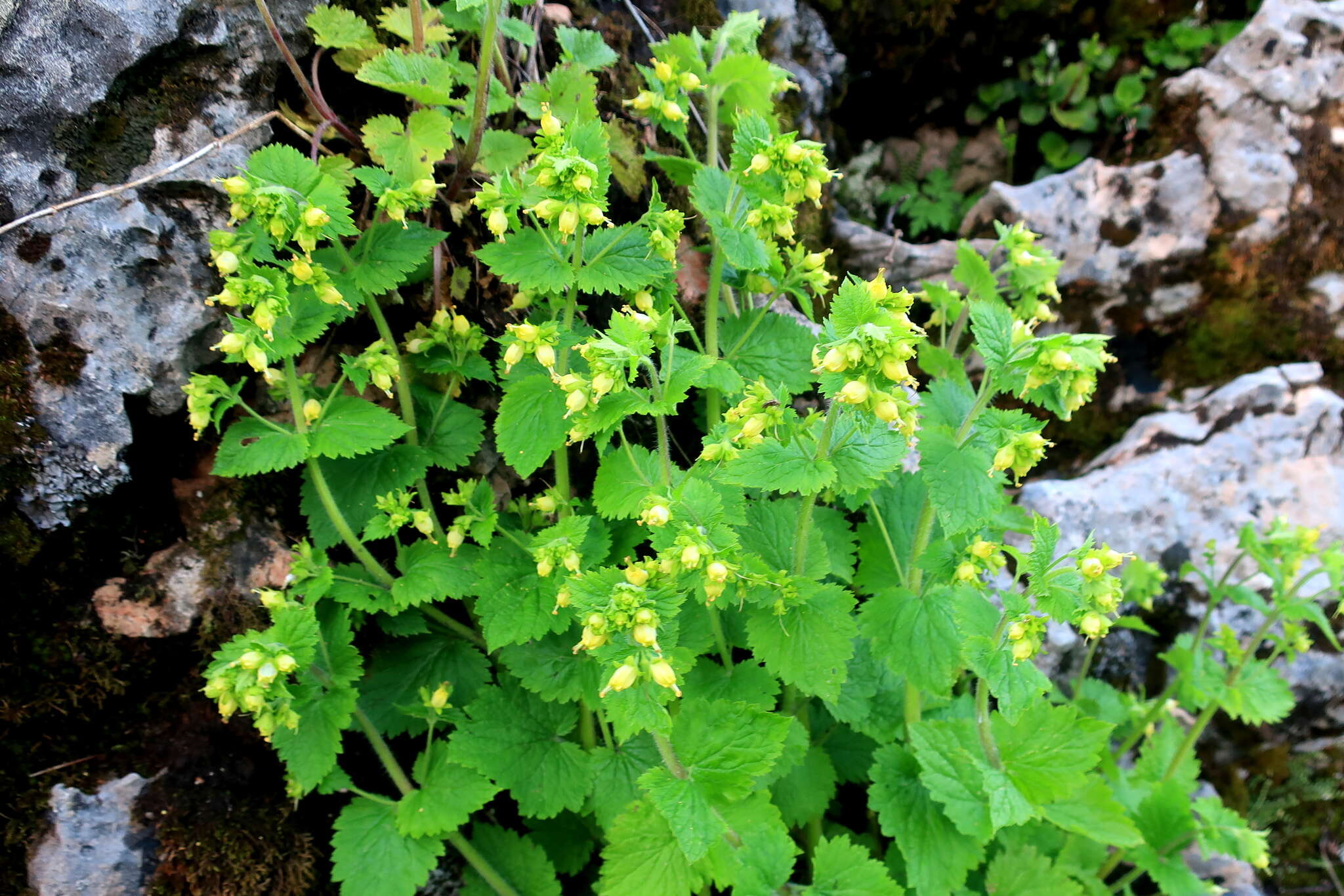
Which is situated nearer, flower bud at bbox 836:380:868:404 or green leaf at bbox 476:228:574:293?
flower bud at bbox 836:380:868:404

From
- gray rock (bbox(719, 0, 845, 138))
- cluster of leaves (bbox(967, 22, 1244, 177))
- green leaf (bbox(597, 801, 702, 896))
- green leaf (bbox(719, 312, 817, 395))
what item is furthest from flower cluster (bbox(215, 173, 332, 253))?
cluster of leaves (bbox(967, 22, 1244, 177))

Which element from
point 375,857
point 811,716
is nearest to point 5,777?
point 375,857

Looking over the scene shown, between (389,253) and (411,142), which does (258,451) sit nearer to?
(389,253)

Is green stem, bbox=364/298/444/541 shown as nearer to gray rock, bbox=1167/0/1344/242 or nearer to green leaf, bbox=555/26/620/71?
green leaf, bbox=555/26/620/71

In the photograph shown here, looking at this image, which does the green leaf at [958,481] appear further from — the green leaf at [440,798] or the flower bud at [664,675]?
the green leaf at [440,798]

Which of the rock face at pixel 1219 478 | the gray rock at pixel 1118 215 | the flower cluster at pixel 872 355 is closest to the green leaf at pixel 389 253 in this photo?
the flower cluster at pixel 872 355

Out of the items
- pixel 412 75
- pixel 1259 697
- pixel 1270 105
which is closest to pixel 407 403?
pixel 412 75

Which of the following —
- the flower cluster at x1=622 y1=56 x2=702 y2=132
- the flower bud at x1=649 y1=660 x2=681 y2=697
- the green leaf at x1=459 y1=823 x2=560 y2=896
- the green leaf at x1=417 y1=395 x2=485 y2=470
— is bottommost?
the green leaf at x1=459 y1=823 x2=560 y2=896
